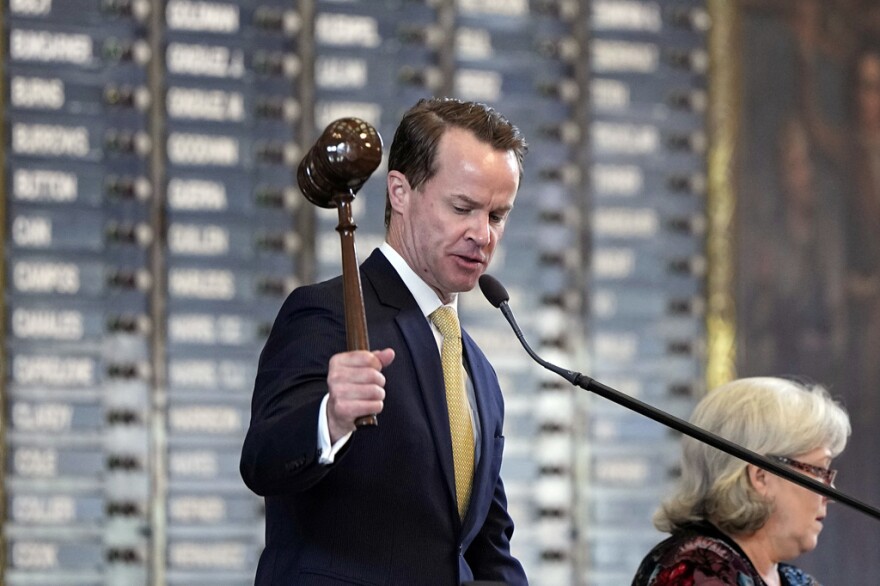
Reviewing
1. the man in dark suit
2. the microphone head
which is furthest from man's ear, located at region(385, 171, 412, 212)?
the microphone head

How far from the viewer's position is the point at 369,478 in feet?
6.48

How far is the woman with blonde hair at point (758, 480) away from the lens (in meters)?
2.66

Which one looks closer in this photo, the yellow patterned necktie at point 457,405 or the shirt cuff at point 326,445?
the shirt cuff at point 326,445

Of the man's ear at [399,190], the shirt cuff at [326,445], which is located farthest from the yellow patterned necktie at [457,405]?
the shirt cuff at [326,445]

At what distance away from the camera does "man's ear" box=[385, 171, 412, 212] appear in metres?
2.16

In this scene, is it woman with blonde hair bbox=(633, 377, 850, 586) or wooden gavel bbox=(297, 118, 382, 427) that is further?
woman with blonde hair bbox=(633, 377, 850, 586)

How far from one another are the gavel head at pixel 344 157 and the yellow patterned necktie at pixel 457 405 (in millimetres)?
364

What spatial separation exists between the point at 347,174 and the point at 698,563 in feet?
3.68

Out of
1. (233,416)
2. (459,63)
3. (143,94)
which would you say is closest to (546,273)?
(459,63)

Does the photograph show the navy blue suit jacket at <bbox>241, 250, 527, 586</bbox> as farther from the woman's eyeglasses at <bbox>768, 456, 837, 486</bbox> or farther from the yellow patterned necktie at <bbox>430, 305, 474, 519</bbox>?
the woman's eyeglasses at <bbox>768, 456, 837, 486</bbox>

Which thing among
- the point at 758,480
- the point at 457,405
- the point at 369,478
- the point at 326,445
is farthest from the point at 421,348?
the point at 758,480

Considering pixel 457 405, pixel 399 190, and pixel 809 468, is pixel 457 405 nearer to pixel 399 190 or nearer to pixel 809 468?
pixel 399 190

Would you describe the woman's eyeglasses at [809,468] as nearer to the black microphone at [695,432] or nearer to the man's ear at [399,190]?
the black microphone at [695,432]

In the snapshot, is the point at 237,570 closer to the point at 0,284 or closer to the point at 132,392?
the point at 132,392
